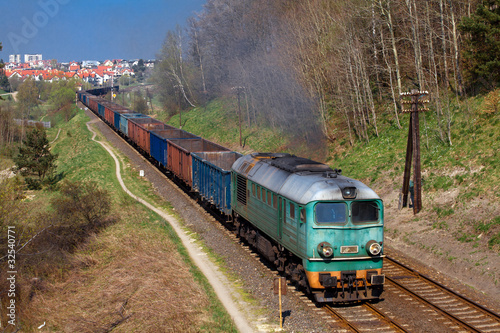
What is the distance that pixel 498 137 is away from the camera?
81.7 ft

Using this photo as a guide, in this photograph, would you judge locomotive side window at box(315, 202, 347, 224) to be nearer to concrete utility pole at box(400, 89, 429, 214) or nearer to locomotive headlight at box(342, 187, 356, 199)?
locomotive headlight at box(342, 187, 356, 199)

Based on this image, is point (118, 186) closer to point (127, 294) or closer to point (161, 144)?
point (161, 144)

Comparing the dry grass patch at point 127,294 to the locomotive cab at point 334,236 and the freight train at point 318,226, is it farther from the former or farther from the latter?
the locomotive cab at point 334,236

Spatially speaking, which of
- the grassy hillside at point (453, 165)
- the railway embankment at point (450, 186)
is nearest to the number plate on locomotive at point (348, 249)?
the railway embankment at point (450, 186)

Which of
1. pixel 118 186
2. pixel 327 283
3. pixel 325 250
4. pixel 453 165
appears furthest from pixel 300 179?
pixel 118 186

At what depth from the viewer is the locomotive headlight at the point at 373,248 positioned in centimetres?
1399

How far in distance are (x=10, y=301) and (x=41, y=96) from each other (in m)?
158

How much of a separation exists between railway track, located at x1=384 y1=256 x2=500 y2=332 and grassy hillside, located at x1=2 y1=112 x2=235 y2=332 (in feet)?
20.2

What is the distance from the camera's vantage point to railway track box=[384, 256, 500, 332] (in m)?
13.3

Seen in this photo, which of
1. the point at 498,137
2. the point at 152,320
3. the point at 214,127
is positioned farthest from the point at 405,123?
the point at 214,127

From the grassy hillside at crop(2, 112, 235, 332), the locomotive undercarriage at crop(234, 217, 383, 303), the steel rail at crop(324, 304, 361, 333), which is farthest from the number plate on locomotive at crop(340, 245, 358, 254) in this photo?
the grassy hillside at crop(2, 112, 235, 332)

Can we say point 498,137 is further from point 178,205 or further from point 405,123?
point 178,205

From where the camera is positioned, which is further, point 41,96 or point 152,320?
point 41,96

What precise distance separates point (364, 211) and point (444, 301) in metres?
4.12
